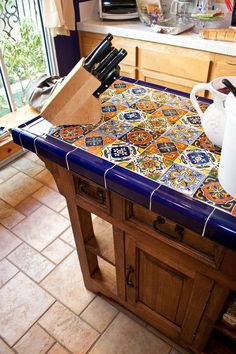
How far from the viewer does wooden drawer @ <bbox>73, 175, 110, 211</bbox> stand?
104cm

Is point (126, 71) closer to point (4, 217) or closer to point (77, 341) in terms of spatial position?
point (4, 217)

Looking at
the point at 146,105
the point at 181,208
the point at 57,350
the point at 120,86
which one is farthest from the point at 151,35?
the point at 57,350

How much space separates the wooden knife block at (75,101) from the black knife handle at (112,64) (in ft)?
0.12

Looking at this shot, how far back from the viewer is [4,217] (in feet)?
6.93

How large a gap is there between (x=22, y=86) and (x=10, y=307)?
1930 mm

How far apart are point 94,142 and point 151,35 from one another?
1.74 meters

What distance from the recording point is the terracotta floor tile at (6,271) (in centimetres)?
173

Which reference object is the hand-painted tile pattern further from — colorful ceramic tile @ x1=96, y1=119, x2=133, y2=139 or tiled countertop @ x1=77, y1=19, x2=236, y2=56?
tiled countertop @ x1=77, y1=19, x2=236, y2=56

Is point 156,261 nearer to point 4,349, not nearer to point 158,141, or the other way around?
point 158,141

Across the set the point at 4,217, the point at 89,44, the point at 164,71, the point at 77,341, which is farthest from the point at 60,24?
the point at 77,341

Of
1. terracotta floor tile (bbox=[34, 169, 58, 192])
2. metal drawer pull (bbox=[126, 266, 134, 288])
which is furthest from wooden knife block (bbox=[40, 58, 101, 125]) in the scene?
terracotta floor tile (bbox=[34, 169, 58, 192])

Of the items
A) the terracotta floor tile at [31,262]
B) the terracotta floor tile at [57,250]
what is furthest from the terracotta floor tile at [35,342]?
Result: the terracotta floor tile at [57,250]

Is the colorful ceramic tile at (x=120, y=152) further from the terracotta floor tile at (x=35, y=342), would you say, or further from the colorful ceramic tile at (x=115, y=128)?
the terracotta floor tile at (x=35, y=342)

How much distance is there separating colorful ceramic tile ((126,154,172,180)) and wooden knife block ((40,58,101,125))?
28 cm
